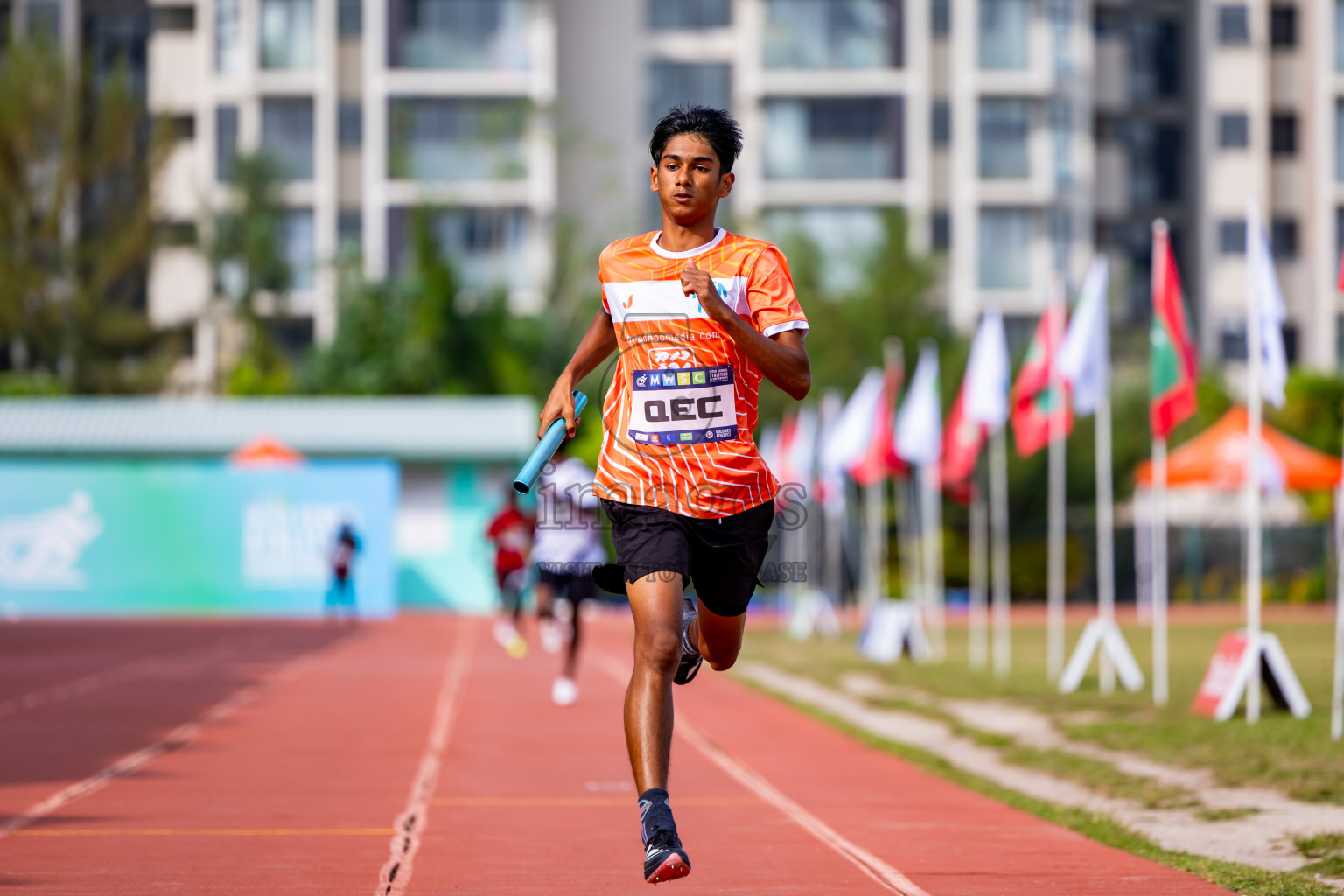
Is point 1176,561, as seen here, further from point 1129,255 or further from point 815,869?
point 815,869

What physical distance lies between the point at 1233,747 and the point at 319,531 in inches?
1055

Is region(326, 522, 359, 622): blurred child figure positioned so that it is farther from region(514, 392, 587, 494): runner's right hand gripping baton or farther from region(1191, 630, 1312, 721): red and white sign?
region(514, 392, 587, 494): runner's right hand gripping baton

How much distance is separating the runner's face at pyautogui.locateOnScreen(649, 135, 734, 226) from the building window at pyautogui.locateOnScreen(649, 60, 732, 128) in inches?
2039

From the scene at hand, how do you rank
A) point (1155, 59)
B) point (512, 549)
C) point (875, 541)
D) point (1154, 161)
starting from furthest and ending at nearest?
point (1155, 59) → point (1154, 161) → point (875, 541) → point (512, 549)

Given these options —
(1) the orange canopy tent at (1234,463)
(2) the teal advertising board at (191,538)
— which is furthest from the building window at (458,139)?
(1) the orange canopy tent at (1234,463)

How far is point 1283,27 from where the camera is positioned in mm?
57188

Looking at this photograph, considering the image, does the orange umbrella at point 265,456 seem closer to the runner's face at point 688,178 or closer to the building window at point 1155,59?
the runner's face at point 688,178

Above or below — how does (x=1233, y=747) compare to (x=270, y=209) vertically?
below

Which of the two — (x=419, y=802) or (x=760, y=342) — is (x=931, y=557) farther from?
(x=760, y=342)

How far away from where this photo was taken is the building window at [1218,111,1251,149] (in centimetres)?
5684

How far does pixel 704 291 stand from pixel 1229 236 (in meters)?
54.6

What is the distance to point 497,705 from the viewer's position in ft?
49.7

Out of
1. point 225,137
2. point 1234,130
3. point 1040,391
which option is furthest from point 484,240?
point 1040,391

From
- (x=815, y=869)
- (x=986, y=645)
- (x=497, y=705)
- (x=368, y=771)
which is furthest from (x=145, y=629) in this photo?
(x=815, y=869)
